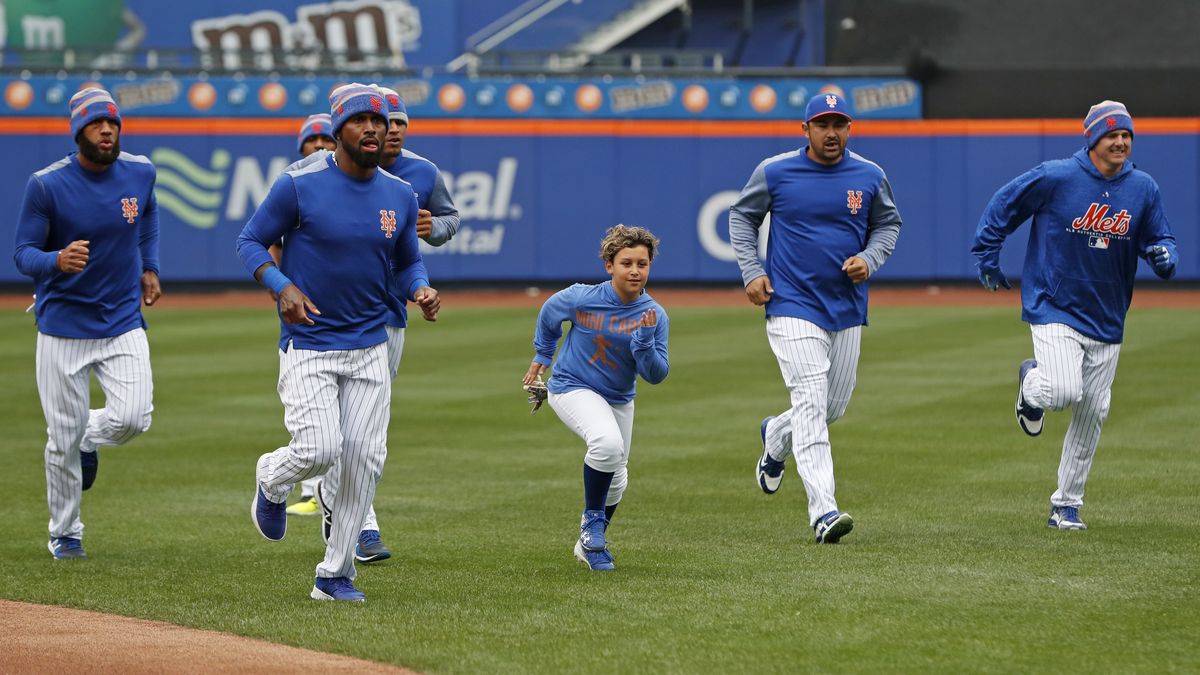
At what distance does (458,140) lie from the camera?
32.8 m

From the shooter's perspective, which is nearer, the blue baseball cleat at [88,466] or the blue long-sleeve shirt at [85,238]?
the blue long-sleeve shirt at [85,238]

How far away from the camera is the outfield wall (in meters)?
32.1

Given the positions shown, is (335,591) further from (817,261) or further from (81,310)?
(817,261)

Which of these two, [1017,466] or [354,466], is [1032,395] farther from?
[354,466]

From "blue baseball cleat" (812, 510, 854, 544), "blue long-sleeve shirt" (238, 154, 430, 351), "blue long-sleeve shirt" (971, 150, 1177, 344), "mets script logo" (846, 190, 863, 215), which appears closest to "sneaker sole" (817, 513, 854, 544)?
"blue baseball cleat" (812, 510, 854, 544)

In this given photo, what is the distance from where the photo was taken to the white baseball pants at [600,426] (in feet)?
25.2

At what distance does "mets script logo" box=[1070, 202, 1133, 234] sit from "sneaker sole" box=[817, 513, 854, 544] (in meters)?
1.99

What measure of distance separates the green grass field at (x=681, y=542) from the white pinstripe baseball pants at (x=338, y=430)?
0.38 metres

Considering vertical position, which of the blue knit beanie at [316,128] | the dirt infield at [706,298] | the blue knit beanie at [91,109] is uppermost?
the blue knit beanie at [91,109]

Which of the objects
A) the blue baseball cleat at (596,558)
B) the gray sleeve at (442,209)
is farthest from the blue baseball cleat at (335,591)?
the gray sleeve at (442,209)

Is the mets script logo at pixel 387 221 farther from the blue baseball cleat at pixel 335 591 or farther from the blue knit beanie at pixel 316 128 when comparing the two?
the blue knit beanie at pixel 316 128

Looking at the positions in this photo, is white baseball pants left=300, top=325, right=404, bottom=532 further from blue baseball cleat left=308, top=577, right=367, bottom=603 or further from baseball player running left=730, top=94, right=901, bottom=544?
baseball player running left=730, top=94, right=901, bottom=544

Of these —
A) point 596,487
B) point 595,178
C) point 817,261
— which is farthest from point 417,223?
point 595,178

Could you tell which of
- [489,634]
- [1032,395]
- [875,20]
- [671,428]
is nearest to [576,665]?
[489,634]
